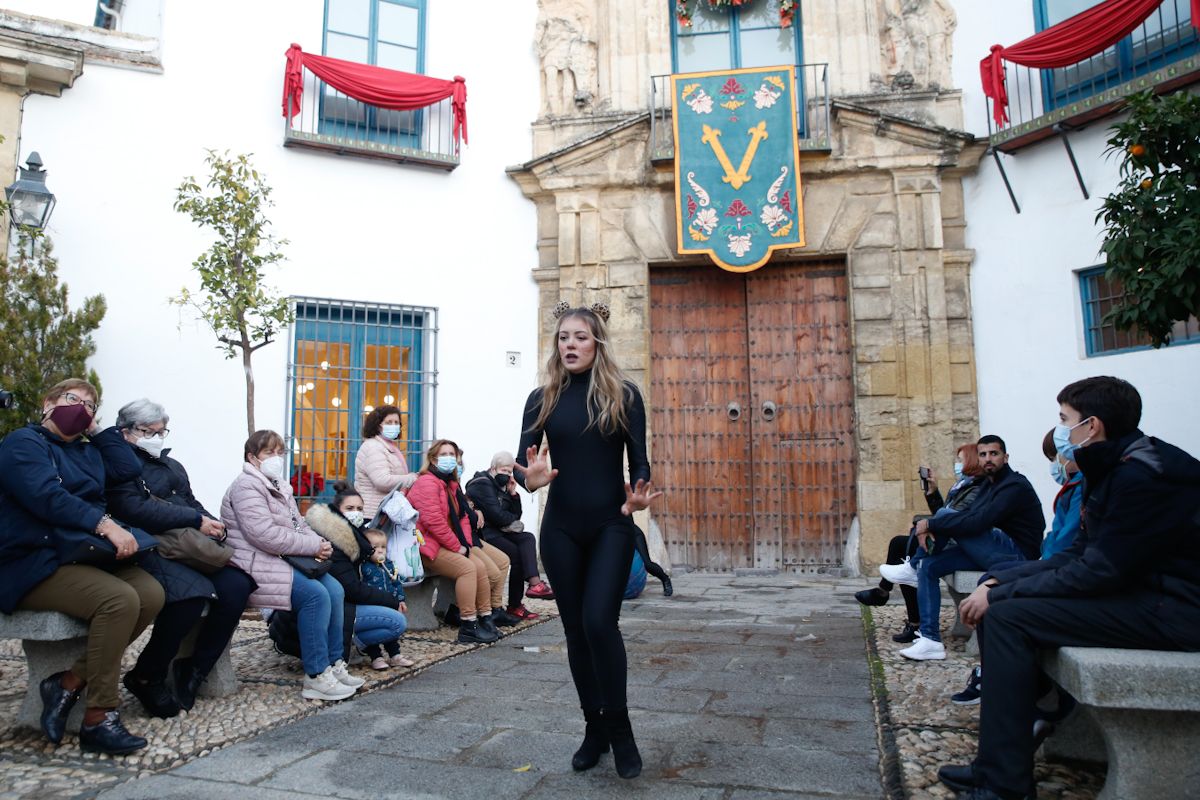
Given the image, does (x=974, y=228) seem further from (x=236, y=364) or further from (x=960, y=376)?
(x=236, y=364)

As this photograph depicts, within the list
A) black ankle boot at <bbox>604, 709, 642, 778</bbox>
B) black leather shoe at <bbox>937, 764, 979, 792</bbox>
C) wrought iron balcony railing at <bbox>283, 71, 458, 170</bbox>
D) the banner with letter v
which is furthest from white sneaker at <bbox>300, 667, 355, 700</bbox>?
wrought iron balcony railing at <bbox>283, 71, 458, 170</bbox>

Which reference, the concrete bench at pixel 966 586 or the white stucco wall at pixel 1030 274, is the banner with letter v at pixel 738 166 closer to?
the white stucco wall at pixel 1030 274

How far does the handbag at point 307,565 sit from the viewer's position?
4.39m

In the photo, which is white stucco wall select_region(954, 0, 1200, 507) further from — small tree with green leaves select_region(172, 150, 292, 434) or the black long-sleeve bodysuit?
small tree with green leaves select_region(172, 150, 292, 434)

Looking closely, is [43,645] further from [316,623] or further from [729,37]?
[729,37]

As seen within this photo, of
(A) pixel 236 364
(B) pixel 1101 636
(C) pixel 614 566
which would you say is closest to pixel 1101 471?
(B) pixel 1101 636

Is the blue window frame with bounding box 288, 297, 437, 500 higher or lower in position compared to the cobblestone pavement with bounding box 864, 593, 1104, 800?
higher

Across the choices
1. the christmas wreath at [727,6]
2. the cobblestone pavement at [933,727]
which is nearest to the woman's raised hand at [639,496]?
the cobblestone pavement at [933,727]

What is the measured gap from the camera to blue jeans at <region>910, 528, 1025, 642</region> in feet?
16.5

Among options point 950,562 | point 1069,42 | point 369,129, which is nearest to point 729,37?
point 1069,42

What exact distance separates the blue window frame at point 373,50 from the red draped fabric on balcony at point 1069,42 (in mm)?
6270

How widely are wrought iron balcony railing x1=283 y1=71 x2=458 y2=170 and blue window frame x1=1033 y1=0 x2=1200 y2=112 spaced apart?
254 inches

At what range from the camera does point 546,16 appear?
1034 centimetres

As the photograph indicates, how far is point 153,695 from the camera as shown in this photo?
Result: 3807 mm
